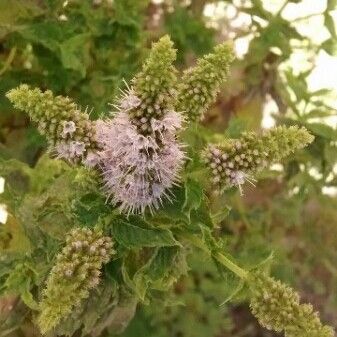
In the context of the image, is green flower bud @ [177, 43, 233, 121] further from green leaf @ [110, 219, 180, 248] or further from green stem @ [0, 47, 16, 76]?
green stem @ [0, 47, 16, 76]

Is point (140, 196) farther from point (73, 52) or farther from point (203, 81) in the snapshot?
point (73, 52)

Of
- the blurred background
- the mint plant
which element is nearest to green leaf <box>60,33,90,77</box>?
the blurred background

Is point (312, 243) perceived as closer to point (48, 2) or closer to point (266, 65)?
point (266, 65)

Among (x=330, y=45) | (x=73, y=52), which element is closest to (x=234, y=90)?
(x=330, y=45)

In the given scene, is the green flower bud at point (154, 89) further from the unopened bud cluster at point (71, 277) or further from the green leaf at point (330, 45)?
the green leaf at point (330, 45)

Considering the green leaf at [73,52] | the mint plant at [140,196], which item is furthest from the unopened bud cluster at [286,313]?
the green leaf at [73,52]

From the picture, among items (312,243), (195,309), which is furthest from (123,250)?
(312,243)
